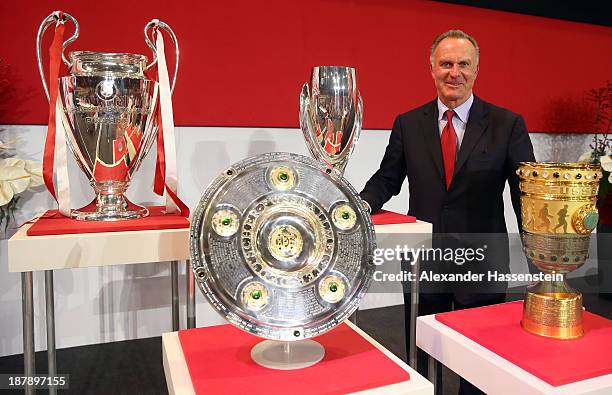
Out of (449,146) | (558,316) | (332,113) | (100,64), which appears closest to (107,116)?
(100,64)

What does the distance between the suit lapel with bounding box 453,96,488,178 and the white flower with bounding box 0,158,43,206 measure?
1.59 metres

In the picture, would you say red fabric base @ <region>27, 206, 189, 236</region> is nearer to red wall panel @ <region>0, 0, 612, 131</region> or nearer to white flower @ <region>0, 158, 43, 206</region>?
white flower @ <region>0, 158, 43, 206</region>

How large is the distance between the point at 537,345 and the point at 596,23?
335cm

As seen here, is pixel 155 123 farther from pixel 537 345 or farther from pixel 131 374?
pixel 131 374

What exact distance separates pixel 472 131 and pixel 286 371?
1137 mm

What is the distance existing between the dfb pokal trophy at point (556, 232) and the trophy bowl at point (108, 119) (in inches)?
32.2

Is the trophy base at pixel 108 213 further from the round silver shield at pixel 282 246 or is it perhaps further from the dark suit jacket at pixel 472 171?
the dark suit jacket at pixel 472 171

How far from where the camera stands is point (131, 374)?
201 cm

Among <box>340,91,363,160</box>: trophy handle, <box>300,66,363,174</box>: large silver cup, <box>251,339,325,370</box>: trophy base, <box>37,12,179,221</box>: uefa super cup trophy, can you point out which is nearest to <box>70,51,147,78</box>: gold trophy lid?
<box>37,12,179,221</box>: uefa super cup trophy

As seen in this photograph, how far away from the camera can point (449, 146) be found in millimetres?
1650

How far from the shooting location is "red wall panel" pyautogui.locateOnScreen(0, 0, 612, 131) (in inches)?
80.5

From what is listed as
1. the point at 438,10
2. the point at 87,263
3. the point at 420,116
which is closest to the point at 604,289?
the point at 438,10

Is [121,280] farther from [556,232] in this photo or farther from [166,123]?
[556,232]

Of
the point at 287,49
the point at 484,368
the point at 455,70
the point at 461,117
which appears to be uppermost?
the point at 287,49
